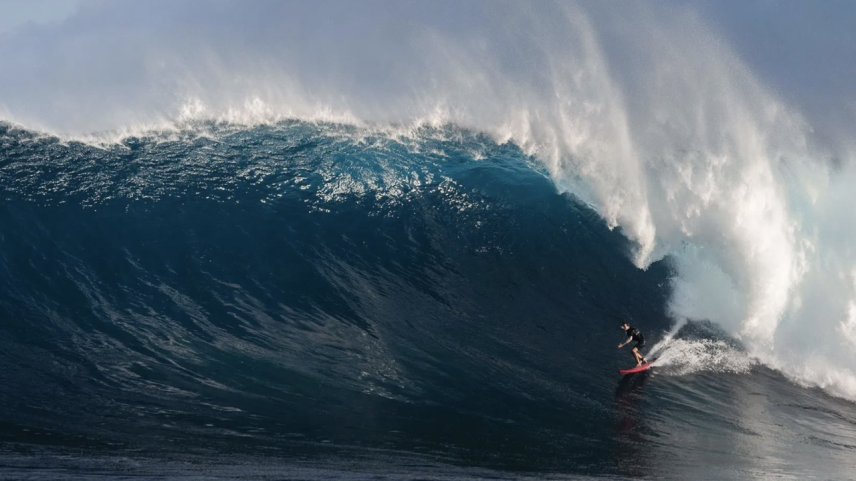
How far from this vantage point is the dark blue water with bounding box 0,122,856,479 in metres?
7.53

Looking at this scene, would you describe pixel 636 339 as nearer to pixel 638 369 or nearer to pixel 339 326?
pixel 638 369

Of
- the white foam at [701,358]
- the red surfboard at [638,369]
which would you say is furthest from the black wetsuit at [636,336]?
the white foam at [701,358]

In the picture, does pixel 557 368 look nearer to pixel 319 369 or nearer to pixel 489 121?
pixel 319 369

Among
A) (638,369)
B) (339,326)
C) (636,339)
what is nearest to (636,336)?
(636,339)

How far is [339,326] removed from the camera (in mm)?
10828

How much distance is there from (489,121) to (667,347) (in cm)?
830

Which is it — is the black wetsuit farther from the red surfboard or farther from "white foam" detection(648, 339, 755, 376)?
"white foam" detection(648, 339, 755, 376)

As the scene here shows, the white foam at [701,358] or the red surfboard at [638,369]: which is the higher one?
the white foam at [701,358]

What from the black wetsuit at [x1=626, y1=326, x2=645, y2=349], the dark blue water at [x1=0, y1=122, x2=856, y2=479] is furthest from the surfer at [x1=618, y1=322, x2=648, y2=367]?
the dark blue water at [x1=0, y1=122, x2=856, y2=479]

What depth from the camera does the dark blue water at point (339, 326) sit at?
7.53 meters

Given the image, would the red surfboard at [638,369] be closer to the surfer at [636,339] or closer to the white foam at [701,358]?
the surfer at [636,339]

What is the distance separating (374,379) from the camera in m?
9.27

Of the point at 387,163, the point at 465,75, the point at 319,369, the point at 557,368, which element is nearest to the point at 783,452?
the point at 557,368

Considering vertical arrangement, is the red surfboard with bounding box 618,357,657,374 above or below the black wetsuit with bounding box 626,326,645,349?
below
